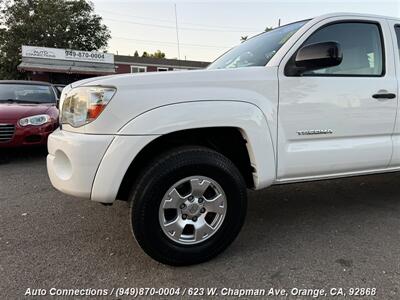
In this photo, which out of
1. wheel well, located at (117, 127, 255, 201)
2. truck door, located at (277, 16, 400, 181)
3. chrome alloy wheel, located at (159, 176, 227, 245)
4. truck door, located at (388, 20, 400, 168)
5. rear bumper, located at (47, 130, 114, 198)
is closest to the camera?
rear bumper, located at (47, 130, 114, 198)

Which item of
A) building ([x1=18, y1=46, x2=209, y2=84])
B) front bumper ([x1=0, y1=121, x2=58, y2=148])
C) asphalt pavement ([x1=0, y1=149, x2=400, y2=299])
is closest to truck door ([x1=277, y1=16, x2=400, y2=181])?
asphalt pavement ([x1=0, y1=149, x2=400, y2=299])

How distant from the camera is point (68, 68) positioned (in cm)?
2878

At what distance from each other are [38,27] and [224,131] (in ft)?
133

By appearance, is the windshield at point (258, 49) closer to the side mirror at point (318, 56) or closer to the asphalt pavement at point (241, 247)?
the side mirror at point (318, 56)

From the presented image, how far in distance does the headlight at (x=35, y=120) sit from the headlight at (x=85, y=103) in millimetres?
3495

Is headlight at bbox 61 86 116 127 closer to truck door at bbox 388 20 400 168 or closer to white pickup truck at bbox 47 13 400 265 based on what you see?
white pickup truck at bbox 47 13 400 265

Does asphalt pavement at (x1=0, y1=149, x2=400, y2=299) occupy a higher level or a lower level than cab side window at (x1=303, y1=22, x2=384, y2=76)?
lower

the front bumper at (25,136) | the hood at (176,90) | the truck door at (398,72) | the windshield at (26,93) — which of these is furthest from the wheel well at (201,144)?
the windshield at (26,93)

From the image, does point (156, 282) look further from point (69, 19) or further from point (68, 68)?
point (69, 19)

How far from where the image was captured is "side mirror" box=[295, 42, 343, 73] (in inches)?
104

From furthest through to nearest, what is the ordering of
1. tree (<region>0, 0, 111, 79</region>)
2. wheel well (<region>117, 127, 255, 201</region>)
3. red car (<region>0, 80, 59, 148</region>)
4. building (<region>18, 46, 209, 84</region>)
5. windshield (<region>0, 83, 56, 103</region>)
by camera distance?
tree (<region>0, 0, 111, 79</region>) → building (<region>18, 46, 209, 84</region>) → windshield (<region>0, 83, 56, 103</region>) → red car (<region>0, 80, 59, 148</region>) → wheel well (<region>117, 127, 255, 201</region>)

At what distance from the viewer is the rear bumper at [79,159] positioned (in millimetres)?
2320

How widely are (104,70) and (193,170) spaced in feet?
98.3

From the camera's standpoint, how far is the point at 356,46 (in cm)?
315
